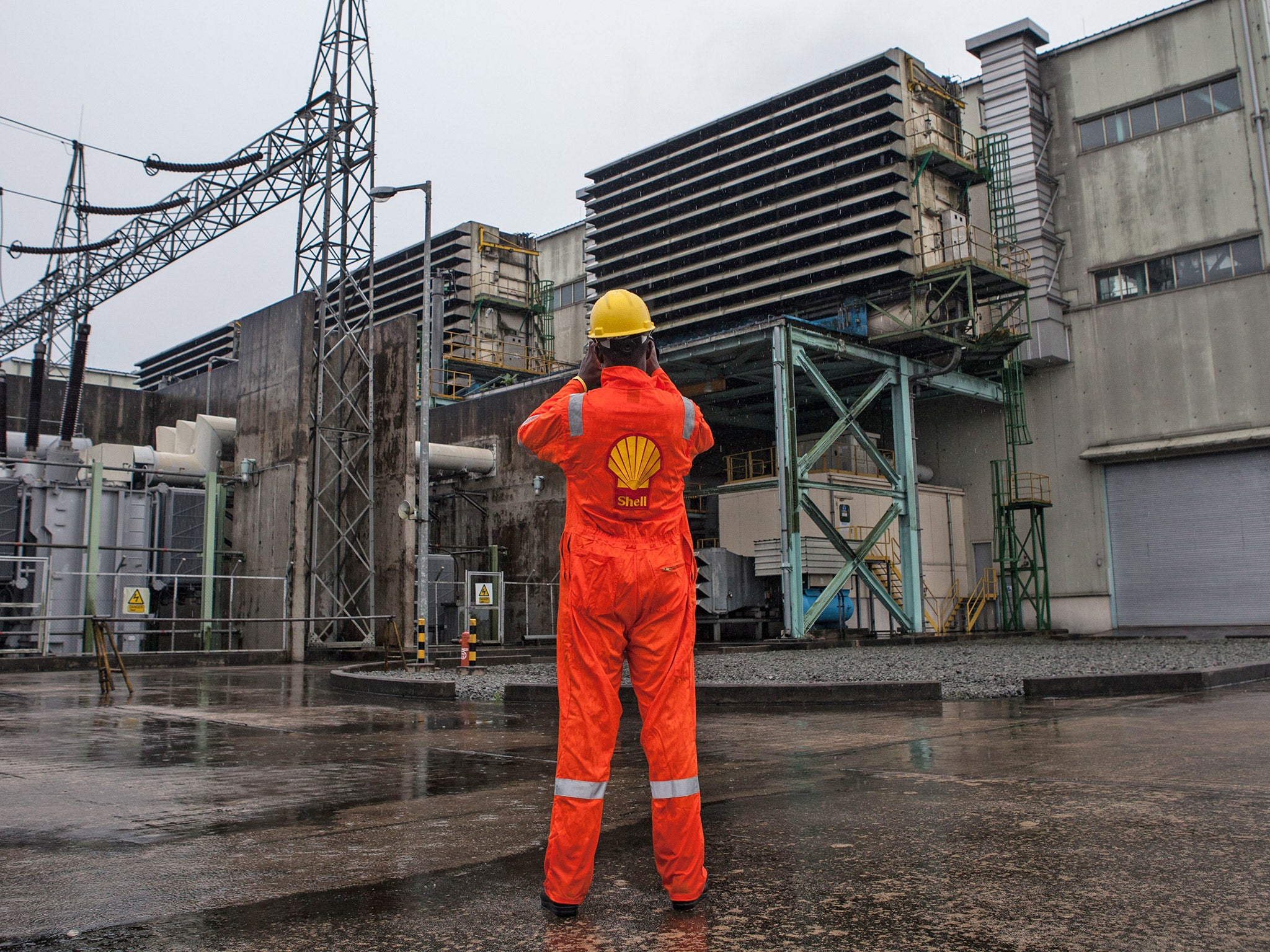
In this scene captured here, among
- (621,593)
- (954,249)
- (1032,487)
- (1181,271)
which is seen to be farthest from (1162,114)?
(621,593)

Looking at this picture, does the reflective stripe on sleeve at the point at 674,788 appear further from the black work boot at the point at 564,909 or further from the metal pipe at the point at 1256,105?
the metal pipe at the point at 1256,105

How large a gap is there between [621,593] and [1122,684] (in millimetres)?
8046

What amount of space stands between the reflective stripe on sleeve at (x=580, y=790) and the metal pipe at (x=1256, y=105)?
27.7 m

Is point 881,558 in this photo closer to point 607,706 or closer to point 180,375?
point 607,706

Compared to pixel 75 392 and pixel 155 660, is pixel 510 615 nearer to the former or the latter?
pixel 155 660

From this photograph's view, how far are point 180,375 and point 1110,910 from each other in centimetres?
4759

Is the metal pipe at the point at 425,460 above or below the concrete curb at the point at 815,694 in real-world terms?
above

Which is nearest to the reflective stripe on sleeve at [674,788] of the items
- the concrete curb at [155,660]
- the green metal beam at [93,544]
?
the concrete curb at [155,660]

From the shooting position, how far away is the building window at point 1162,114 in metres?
25.6

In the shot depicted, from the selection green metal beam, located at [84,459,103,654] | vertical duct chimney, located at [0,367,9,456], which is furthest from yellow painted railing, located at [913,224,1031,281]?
vertical duct chimney, located at [0,367,9,456]

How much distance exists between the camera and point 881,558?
25328 millimetres

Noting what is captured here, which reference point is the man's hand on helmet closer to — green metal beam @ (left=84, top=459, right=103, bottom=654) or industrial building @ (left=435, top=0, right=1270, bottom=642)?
green metal beam @ (left=84, top=459, right=103, bottom=654)

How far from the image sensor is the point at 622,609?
2.94 m

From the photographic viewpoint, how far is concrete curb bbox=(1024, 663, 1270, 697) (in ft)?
30.0
